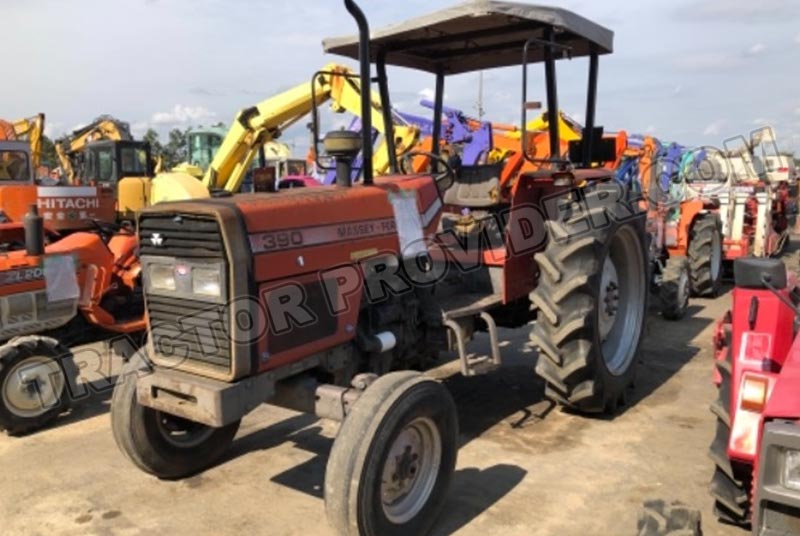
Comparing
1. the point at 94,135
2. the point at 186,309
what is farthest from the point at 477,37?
the point at 94,135

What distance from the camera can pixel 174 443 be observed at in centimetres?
399

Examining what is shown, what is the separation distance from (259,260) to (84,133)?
18369mm

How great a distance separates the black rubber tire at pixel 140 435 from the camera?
148 inches

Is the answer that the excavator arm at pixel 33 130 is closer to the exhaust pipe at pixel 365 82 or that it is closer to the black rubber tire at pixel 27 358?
the black rubber tire at pixel 27 358

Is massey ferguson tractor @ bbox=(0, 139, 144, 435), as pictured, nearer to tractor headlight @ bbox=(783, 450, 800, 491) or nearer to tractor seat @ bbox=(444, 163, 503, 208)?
tractor seat @ bbox=(444, 163, 503, 208)

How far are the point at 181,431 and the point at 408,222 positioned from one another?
1.81 m

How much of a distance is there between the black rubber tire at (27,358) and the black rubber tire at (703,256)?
7821 millimetres

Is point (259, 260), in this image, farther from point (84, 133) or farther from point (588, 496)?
point (84, 133)

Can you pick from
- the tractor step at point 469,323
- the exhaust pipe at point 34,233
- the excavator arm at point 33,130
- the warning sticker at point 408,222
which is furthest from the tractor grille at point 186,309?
the excavator arm at point 33,130

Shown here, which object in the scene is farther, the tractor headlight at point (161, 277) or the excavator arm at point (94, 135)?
the excavator arm at point (94, 135)

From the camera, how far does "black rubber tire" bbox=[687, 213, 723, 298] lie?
9531 millimetres

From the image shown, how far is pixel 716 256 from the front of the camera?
9875 millimetres

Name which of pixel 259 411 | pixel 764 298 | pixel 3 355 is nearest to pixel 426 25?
pixel 764 298

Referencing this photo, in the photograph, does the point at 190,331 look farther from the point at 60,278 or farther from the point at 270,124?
Result: the point at 270,124
